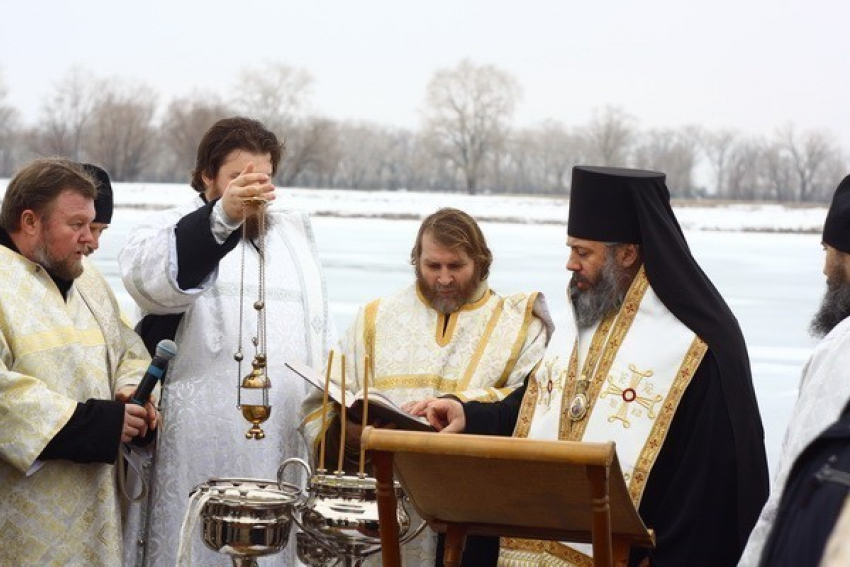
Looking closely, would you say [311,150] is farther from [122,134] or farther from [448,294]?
[448,294]

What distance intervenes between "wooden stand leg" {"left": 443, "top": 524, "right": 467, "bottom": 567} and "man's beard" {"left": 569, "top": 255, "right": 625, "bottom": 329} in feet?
2.76

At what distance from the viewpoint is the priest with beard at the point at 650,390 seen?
3.78 m

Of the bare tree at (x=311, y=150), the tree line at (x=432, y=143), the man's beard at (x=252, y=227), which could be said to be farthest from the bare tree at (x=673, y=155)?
the man's beard at (x=252, y=227)

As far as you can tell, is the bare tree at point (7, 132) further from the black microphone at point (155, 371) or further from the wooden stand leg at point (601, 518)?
the wooden stand leg at point (601, 518)

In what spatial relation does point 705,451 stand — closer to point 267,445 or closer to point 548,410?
point 548,410

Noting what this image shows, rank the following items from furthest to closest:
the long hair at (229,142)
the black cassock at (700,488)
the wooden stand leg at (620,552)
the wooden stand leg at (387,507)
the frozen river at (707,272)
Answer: the frozen river at (707,272), the long hair at (229,142), the black cassock at (700,488), the wooden stand leg at (620,552), the wooden stand leg at (387,507)

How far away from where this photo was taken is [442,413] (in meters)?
4.22

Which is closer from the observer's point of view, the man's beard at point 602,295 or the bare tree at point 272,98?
the man's beard at point 602,295

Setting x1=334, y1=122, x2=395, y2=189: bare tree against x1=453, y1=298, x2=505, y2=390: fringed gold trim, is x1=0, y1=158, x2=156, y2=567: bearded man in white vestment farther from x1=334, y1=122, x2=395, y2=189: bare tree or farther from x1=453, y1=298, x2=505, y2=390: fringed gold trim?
x1=334, y1=122, x2=395, y2=189: bare tree

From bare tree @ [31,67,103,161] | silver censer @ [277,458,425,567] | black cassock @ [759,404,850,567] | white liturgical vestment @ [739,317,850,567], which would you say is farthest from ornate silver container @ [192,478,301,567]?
Result: bare tree @ [31,67,103,161]

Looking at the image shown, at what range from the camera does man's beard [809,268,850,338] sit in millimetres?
3557

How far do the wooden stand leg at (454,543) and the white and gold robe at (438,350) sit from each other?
2.74 feet

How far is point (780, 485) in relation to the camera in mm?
2602

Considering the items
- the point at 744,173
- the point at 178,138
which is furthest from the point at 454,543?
the point at 744,173
